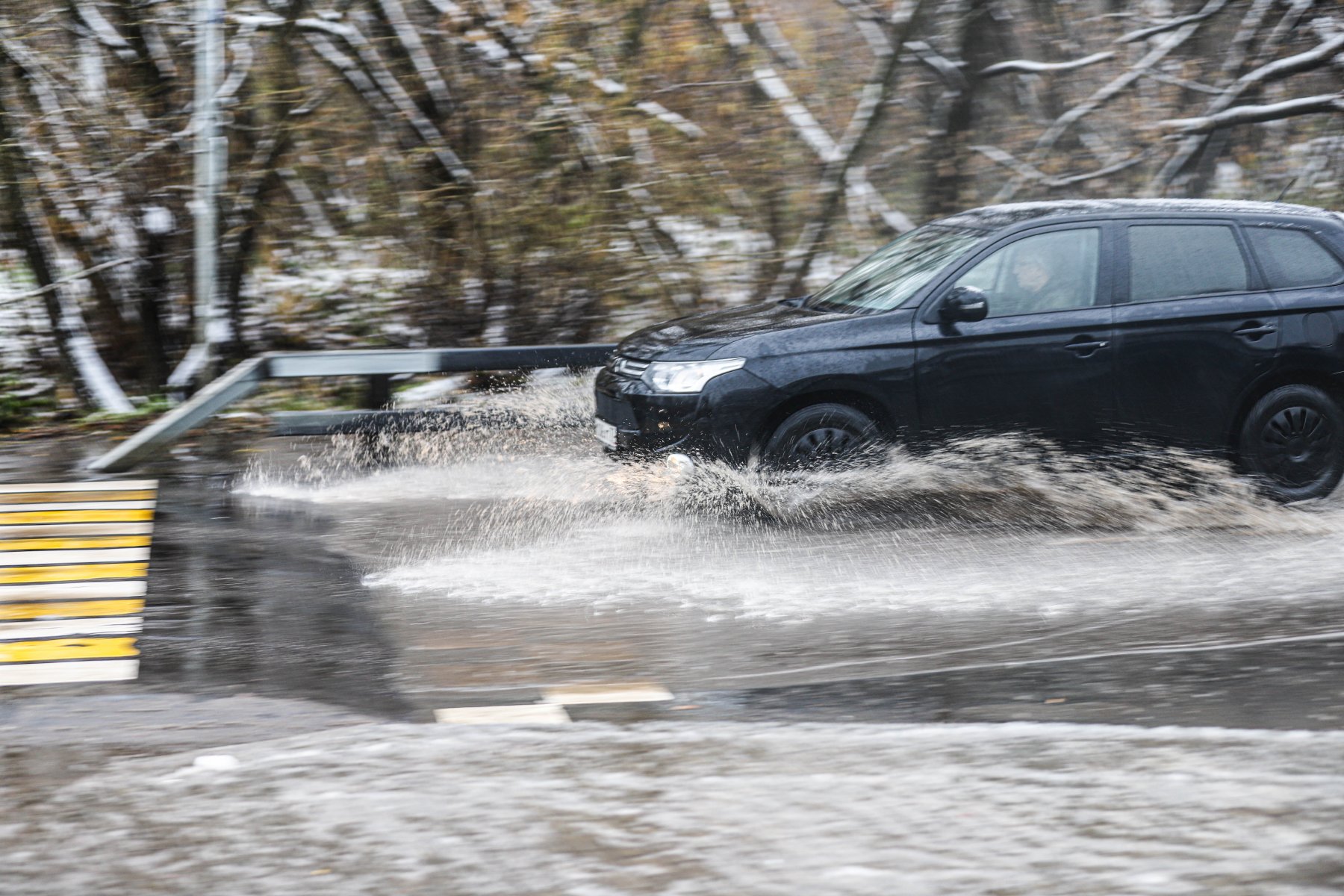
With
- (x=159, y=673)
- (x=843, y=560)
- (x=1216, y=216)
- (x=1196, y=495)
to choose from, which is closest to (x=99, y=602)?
(x=159, y=673)

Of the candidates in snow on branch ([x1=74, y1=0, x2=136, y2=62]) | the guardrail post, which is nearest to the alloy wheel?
the guardrail post

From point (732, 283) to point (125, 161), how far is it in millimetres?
5046

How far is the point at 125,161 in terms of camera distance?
10961mm

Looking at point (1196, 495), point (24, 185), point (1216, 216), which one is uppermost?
point (24, 185)

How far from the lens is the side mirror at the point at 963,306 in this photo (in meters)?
7.34

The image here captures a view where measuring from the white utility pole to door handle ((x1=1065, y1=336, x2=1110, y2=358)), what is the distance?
6.39m

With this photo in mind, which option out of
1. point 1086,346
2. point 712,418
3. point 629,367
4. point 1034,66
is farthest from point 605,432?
point 1034,66

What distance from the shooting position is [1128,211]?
786cm

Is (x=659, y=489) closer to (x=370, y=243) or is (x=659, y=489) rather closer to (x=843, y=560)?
(x=843, y=560)

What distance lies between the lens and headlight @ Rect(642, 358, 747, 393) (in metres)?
7.30

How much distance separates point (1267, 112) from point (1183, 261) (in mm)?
5553

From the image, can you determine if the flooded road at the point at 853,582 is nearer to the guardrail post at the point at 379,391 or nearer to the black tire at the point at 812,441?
the black tire at the point at 812,441

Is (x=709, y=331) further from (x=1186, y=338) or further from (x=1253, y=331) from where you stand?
(x=1253, y=331)

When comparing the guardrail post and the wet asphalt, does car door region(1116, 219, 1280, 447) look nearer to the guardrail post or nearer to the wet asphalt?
the wet asphalt
